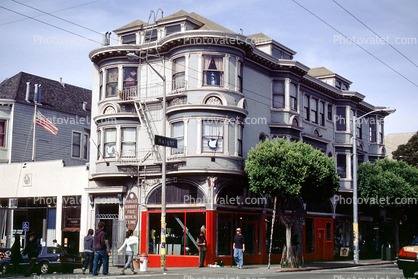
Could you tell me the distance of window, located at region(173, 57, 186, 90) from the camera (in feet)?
97.2

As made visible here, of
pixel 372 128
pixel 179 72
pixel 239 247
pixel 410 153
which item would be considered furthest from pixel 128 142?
pixel 410 153

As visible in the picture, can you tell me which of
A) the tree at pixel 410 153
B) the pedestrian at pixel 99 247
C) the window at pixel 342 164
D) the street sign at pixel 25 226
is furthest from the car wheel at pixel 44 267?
the tree at pixel 410 153

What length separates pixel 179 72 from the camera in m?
29.8

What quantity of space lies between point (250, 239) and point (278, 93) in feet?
32.0

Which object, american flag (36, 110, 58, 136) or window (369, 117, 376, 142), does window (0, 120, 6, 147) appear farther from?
window (369, 117, 376, 142)

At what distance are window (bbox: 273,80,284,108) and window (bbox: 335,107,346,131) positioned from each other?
363 inches

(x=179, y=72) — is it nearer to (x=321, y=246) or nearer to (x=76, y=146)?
(x=321, y=246)

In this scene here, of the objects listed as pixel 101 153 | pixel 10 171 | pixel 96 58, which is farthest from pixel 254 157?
pixel 10 171

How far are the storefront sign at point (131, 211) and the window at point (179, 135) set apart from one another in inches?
151

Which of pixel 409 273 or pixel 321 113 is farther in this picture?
pixel 321 113

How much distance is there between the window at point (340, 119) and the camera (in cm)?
4156

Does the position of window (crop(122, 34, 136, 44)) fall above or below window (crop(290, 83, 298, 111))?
above

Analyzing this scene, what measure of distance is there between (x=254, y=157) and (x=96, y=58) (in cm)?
1231

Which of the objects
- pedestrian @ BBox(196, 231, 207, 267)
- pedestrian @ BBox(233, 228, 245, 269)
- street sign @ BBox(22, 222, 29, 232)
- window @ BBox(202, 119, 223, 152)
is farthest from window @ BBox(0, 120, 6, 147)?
pedestrian @ BBox(233, 228, 245, 269)
